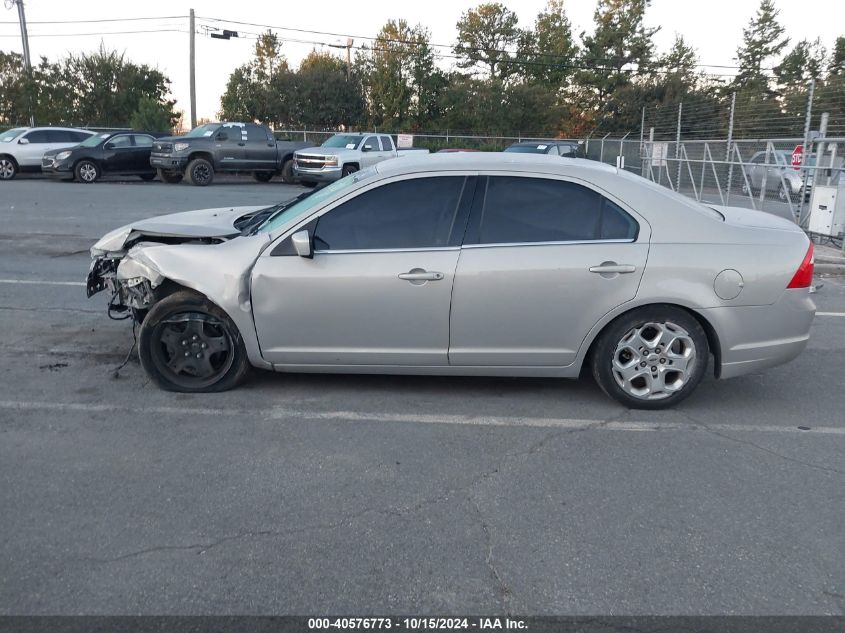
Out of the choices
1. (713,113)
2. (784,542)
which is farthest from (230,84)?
(784,542)

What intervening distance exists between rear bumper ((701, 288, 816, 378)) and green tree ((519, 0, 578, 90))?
179ft

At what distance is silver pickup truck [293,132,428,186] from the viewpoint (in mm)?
23844

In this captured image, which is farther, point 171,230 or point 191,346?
point 171,230

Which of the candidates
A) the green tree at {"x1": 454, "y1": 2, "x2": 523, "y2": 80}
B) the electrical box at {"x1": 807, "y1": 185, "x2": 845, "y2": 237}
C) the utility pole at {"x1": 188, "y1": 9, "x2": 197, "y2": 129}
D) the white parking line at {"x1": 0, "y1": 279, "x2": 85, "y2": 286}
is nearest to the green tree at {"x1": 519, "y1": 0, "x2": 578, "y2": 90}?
the green tree at {"x1": 454, "y1": 2, "x2": 523, "y2": 80}

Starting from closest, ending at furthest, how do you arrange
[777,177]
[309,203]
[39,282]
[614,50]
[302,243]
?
[302,243] → [309,203] → [39,282] → [777,177] → [614,50]

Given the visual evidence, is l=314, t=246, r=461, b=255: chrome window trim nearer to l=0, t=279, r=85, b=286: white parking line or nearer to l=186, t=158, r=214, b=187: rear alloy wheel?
l=0, t=279, r=85, b=286: white parking line

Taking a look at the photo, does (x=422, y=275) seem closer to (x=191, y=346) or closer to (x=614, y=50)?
(x=191, y=346)

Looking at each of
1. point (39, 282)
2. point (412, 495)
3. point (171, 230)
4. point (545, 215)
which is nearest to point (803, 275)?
point (545, 215)

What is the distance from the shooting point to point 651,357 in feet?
16.6

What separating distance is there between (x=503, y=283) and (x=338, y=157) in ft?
64.8

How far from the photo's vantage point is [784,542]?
3576 millimetres

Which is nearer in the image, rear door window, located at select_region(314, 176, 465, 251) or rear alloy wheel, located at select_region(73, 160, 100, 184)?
rear door window, located at select_region(314, 176, 465, 251)

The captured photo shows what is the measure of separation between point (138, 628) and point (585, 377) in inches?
149

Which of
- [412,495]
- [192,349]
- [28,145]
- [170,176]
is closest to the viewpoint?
[412,495]
